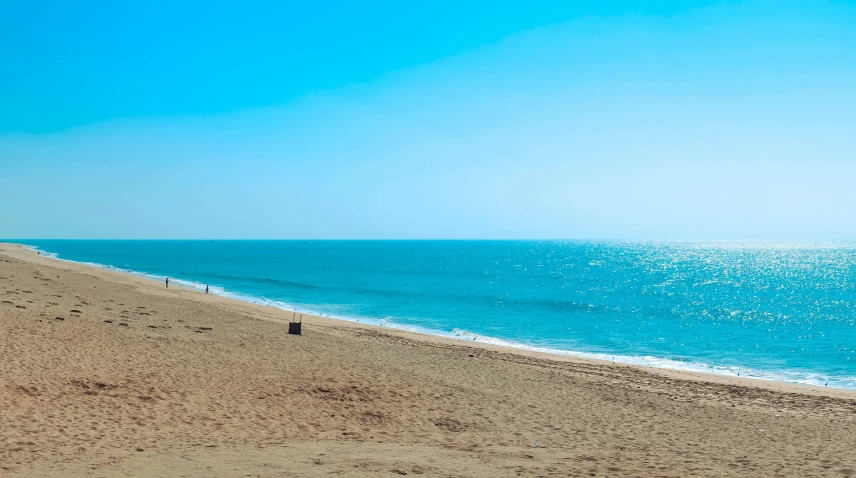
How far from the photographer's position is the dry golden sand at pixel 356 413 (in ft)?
40.3

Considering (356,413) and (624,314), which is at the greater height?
(356,413)

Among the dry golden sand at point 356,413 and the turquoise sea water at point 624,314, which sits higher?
the dry golden sand at point 356,413

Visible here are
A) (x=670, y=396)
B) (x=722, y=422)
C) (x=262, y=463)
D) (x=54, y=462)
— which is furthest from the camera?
(x=670, y=396)

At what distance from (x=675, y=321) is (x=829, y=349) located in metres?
14.7

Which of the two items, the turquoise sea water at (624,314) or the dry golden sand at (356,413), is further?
the turquoise sea water at (624,314)

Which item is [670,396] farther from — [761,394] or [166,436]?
[166,436]

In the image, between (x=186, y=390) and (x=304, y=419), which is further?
(x=186, y=390)

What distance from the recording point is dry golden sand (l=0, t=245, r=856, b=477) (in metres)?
12.3

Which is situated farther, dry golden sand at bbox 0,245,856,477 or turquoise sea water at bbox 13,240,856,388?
turquoise sea water at bbox 13,240,856,388

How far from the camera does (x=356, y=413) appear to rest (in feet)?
54.1

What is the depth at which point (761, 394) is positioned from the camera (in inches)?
925

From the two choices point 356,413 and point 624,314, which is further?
point 624,314

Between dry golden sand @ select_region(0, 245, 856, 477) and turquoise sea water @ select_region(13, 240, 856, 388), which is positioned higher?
dry golden sand @ select_region(0, 245, 856, 477)

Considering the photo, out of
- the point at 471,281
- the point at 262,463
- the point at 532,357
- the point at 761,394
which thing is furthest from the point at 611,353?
the point at 471,281
